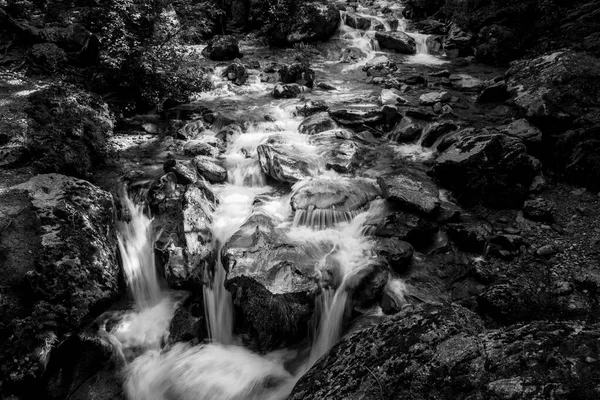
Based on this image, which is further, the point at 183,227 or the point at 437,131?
the point at 437,131

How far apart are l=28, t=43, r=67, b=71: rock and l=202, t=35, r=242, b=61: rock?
7.16m

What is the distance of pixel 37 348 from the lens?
15.6 feet

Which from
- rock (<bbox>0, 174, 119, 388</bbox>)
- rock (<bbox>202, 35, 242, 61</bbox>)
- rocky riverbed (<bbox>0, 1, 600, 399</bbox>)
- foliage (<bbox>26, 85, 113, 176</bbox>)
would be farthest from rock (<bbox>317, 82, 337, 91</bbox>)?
rock (<bbox>0, 174, 119, 388</bbox>)

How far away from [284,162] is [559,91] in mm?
6582

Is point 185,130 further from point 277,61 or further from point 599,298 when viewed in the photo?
point 599,298

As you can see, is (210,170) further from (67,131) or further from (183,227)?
(67,131)

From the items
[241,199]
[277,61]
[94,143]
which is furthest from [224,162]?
[277,61]

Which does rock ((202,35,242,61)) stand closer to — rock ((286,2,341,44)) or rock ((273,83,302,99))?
rock ((286,2,341,44))

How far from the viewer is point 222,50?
15727 millimetres

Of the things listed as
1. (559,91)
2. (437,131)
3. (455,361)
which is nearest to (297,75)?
(437,131)

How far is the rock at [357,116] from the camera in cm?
1022

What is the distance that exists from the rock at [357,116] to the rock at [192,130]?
159 inches

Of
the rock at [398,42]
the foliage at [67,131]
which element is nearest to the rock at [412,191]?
the foliage at [67,131]

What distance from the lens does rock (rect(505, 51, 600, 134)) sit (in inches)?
294
